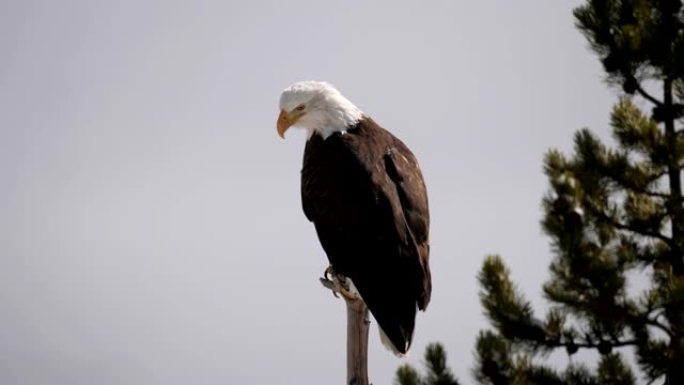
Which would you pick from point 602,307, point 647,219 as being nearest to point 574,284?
point 602,307

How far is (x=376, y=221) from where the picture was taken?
7.45 meters

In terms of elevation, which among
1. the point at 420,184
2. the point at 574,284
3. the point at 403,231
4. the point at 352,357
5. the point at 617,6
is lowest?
the point at 352,357

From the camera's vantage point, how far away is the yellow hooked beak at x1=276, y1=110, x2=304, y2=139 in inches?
332

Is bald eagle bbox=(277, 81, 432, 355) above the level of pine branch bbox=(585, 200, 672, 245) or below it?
below

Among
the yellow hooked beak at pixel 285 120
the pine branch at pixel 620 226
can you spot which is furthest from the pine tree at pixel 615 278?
the yellow hooked beak at pixel 285 120

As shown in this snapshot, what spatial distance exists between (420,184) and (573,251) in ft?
9.39

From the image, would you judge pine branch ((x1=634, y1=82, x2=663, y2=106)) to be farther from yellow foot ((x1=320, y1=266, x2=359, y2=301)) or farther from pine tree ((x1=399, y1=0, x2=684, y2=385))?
yellow foot ((x1=320, y1=266, x2=359, y2=301))

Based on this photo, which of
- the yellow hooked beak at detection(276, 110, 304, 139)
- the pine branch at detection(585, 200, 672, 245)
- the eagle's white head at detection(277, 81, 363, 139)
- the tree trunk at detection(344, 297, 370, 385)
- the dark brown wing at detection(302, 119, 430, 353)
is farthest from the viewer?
the pine branch at detection(585, 200, 672, 245)

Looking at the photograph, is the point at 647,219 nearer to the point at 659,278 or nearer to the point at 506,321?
the point at 659,278

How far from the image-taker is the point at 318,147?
8.08 meters

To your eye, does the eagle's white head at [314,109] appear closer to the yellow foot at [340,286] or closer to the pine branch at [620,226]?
the yellow foot at [340,286]

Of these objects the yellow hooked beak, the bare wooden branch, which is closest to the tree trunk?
the bare wooden branch

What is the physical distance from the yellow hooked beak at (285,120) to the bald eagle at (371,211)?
15 cm

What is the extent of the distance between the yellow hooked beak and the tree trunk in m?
1.59
